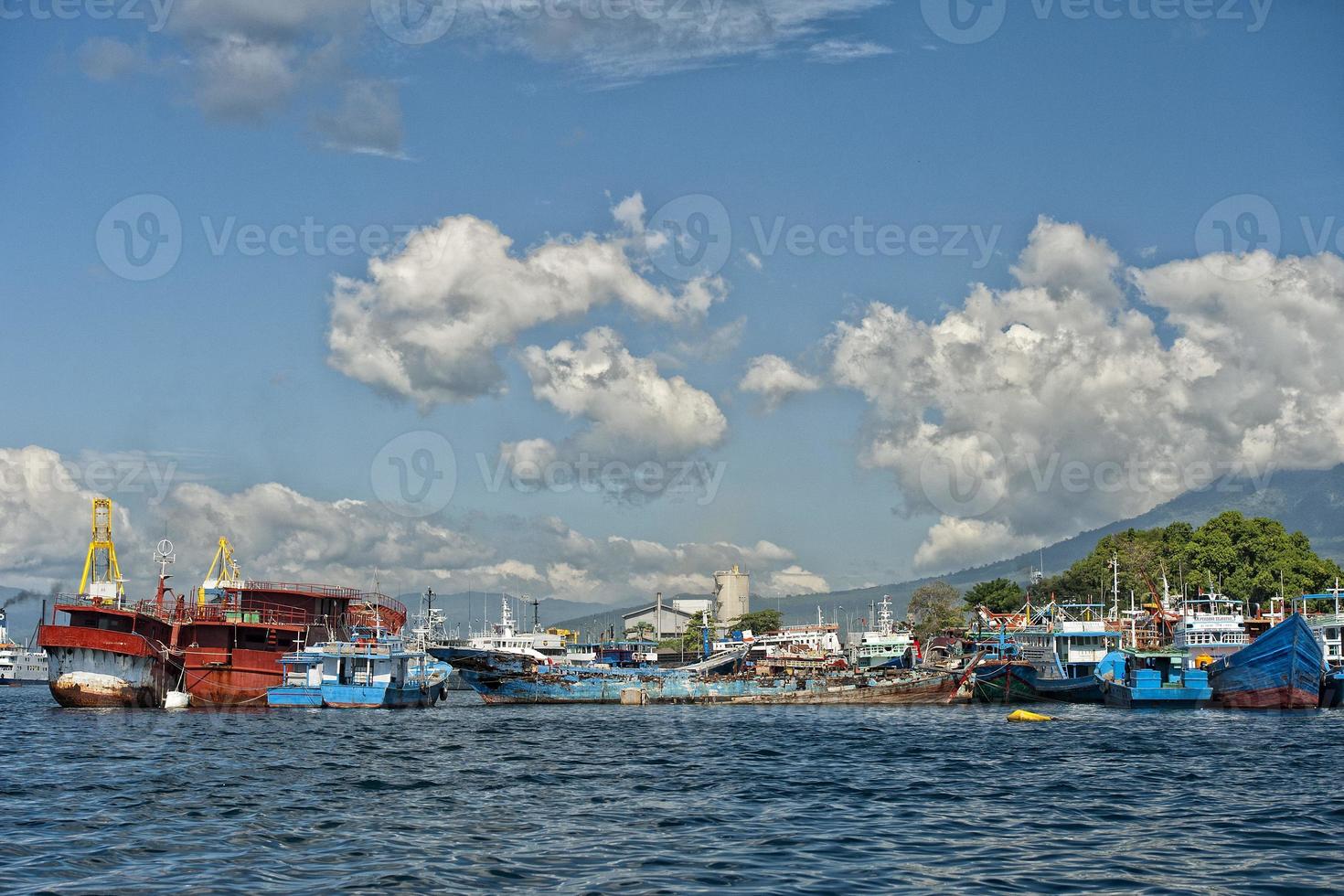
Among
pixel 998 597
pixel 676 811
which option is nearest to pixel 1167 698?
pixel 676 811

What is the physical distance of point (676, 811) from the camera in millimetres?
35281

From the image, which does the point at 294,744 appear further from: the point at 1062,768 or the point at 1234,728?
the point at 1234,728

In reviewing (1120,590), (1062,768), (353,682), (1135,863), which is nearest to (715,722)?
(353,682)

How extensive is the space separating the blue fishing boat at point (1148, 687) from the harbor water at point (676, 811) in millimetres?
20516

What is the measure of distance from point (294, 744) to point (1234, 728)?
4750 cm

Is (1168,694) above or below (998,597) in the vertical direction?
below

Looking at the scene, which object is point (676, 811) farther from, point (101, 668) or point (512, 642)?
point (512, 642)

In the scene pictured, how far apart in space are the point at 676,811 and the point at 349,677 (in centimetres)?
5613

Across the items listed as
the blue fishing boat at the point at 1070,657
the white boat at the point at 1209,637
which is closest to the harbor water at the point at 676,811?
the blue fishing boat at the point at 1070,657

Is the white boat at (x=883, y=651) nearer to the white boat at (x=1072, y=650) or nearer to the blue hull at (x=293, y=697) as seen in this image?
the white boat at (x=1072, y=650)

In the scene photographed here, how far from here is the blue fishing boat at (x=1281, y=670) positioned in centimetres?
8162

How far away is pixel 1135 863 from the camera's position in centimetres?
2758

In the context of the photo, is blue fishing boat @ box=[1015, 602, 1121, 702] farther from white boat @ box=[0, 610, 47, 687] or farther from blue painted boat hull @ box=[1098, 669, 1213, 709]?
white boat @ box=[0, 610, 47, 687]

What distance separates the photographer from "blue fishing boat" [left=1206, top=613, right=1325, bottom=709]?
81625 mm
